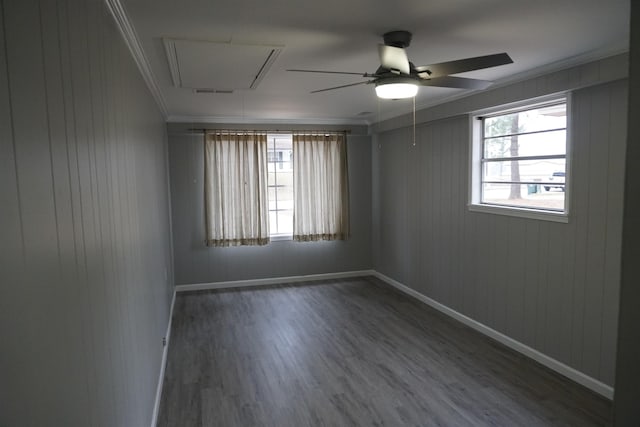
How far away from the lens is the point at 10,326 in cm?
75

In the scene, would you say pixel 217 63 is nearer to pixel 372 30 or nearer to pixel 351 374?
pixel 372 30

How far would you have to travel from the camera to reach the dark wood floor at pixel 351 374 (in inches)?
119

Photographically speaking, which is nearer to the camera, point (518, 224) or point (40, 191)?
point (40, 191)

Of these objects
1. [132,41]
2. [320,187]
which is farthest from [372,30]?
[320,187]

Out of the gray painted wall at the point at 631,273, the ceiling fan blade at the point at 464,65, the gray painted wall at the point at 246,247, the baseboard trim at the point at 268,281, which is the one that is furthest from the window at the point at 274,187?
the gray painted wall at the point at 631,273

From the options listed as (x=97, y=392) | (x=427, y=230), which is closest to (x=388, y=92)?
(x=97, y=392)

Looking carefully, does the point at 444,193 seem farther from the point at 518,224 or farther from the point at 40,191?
the point at 40,191

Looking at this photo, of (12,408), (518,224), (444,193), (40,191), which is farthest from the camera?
(444,193)

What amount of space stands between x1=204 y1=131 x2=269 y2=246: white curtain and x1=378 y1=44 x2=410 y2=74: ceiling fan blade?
3.97 metres

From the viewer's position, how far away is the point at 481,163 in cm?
462

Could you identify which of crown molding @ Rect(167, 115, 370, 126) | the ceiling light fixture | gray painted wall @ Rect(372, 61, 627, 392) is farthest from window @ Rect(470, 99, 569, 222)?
crown molding @ Rect(167, 115, 370, 126)

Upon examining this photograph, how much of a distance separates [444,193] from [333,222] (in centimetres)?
212

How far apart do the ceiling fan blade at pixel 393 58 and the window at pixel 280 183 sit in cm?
413

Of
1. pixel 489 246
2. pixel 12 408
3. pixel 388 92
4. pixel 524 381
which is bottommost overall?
pixel 524 381
